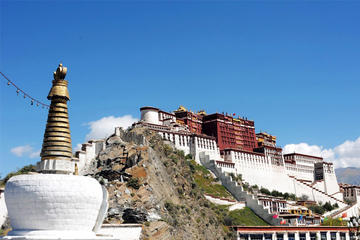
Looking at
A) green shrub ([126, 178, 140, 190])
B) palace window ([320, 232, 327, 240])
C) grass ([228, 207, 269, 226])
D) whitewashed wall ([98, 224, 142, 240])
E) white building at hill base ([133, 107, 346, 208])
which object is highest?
white building at hill base ([133, 107, 346, 208])

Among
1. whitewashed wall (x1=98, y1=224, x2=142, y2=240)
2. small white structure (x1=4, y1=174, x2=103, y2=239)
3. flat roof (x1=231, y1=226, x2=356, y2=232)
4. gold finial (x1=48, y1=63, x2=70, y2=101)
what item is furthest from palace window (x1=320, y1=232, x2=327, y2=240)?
gold finial (x1=48, y1=63, x2=70, y2=101)

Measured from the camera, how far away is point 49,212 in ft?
74.4

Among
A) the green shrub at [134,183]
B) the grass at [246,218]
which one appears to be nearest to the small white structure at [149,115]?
the grass at [246,218]

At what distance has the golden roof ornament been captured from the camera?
25.6m

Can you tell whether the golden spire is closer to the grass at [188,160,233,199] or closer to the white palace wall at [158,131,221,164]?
the grass at [188,160,233,199]

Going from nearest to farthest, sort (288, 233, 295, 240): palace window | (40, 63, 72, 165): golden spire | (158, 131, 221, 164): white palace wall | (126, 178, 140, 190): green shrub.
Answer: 1. (40, 63, 72, 165): golden spire
2. (126, 178, 140, 190): green shrub
3. (288, 233, 295, 240): palace window
4. (158, 131, 221, 164): white palace wall

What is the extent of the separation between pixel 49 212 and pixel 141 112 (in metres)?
64.1

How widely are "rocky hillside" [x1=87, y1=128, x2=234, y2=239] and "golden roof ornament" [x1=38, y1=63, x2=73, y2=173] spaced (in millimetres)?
17433

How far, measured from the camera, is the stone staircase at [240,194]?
2695 inches

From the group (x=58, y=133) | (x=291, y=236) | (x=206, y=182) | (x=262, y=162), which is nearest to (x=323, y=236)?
(x=291, y=236)

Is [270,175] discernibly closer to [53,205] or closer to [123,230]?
[123,230]

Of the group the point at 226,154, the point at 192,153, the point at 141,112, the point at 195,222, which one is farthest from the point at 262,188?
the point at 195,222

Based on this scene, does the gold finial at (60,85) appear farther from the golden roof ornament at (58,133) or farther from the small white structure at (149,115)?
the small white structure at (149,115)

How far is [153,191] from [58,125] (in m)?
21.7
